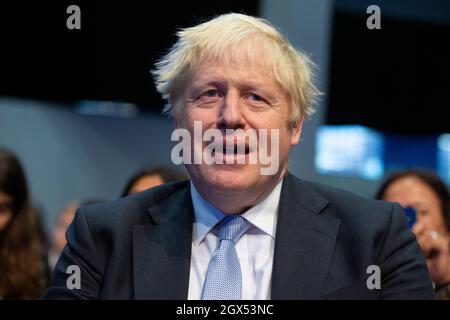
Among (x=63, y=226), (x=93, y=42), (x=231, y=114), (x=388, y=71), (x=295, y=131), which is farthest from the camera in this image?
(x=388, y=71)

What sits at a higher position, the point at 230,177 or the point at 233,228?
the point at 230,177

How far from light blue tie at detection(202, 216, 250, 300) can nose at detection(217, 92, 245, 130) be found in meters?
0.22

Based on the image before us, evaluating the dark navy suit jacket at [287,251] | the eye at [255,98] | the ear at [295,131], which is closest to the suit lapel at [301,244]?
the dark navy suit jacket at [287,251]

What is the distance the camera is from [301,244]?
5.40 ft

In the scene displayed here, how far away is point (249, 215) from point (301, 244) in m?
0.13

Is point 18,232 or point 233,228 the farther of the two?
point 18,232

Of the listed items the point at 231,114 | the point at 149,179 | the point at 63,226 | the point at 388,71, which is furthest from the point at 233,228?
the point at 388,71

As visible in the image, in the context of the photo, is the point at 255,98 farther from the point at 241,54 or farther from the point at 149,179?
the point at 149,179

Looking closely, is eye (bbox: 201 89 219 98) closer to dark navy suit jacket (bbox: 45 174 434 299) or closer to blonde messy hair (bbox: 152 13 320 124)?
blonde messy hair (bbox: 152 13 320 124)

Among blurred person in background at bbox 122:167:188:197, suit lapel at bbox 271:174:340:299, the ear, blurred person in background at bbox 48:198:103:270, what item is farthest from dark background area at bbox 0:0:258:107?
suit lapel at bbox 271:174:340:299

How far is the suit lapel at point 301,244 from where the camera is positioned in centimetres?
158

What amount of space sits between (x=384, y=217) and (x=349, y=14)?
14.4ft

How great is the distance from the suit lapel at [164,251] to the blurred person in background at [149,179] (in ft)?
3.33

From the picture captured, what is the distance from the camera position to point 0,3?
5.21 m
